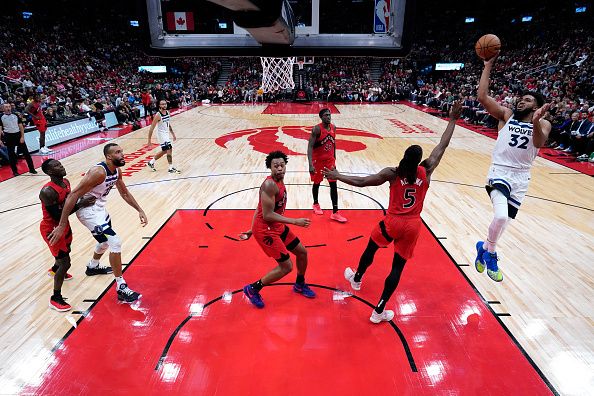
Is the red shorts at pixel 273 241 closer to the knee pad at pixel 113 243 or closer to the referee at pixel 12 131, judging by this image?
the knee pad at pixel 113 243

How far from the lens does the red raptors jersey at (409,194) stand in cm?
355

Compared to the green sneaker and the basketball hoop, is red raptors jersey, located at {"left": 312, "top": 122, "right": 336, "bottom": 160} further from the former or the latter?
the basketball hoop

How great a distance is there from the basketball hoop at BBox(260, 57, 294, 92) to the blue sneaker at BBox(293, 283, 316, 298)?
59.1 feet

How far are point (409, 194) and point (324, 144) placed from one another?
9.89 feet

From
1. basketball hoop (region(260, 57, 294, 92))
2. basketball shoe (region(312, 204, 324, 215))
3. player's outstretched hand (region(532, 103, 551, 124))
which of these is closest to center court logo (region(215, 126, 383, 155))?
basketball shoe (region(312, 204, 324, 215))

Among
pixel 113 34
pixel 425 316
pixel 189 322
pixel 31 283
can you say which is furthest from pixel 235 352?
pixel 113 34

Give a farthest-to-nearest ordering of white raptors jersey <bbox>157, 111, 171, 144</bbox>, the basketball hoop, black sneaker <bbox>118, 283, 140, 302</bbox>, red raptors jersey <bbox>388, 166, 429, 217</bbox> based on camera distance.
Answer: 1. the basketball hoop
2. white raptors jersey <bbox>157, 111, 171, 144</bbox>
3. black sneaker <bbox>118, 283, 140, 302</bbox>
4. red raptors jersey <bbox>388, 166, 429, 217</bbox>

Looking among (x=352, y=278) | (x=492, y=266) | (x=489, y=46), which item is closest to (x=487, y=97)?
(x=489, y=46)

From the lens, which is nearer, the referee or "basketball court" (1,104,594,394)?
"basketball court" (1,104,594,394)

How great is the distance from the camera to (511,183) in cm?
392

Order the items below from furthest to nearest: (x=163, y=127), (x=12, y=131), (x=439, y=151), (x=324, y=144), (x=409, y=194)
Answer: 1. (x=163, y=127)
2. (x=12, y=131)
3. (x=324, y=144)
4. (x=439, y=151)
5. (x=409, y=194)

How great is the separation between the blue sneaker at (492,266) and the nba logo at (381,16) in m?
2.71

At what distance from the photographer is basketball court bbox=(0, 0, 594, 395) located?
10.8 feet

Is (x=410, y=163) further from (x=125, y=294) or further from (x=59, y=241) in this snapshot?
(x=59, y=241)
